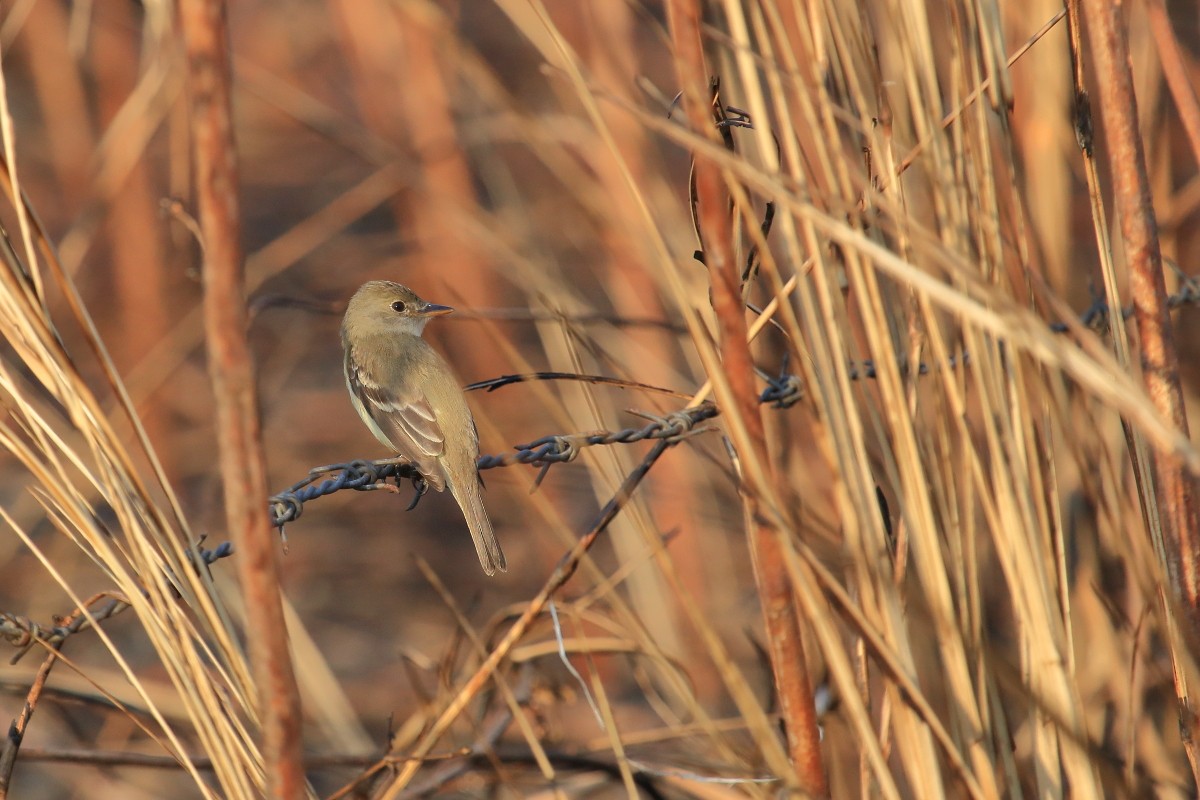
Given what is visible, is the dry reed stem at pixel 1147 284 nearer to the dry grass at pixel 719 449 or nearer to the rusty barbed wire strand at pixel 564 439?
the dry grass at pixel 719 449

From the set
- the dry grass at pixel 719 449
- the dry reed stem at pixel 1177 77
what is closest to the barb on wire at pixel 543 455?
the dry grass at pixel 719 449

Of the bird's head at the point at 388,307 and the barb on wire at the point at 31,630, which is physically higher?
the bird's head at the point at 388,307

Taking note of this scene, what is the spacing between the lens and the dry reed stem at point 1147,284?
2242 millimetres

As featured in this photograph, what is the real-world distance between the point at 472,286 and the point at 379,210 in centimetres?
443

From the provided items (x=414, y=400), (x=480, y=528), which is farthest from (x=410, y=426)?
(x=480, y=528)

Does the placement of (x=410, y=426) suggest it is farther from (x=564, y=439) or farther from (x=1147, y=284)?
(x=1147, y=284)

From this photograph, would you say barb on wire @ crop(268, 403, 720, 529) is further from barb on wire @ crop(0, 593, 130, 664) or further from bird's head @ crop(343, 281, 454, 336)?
bird's head @ crop(343, 281, 454, 336)

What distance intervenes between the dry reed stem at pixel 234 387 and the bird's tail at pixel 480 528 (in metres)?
2.74

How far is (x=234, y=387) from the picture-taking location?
1437 millimetres

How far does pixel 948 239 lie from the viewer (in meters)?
1.92

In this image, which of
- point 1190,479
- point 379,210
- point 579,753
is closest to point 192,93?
point 1190,479

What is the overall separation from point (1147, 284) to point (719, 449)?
505cm

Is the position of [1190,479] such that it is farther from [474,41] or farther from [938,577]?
[474,41]

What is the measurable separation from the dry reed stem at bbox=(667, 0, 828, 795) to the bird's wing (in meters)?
2.68
